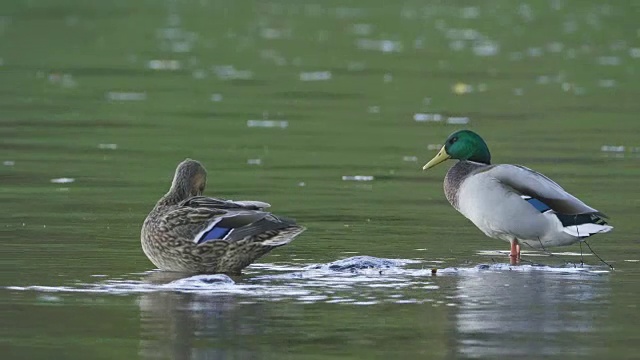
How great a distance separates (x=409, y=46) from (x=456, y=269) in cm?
2193

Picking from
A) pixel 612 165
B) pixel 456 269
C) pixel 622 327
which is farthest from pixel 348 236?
pixel 612 165

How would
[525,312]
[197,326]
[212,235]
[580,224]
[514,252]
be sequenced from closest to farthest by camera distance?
[197,326] < [525,312] < [212,235] < [580,224] < [514,252]

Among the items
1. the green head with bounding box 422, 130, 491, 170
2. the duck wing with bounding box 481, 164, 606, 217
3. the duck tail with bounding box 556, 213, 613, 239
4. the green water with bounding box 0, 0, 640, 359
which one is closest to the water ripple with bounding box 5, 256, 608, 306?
the green water with bounding box 0, 0, 640, 359

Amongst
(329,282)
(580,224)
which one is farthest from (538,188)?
(329,282)

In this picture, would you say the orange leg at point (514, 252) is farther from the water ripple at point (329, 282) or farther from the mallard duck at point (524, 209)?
the water ripple at point (329, 282)

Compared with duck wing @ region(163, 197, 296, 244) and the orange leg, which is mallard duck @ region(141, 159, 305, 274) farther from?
the orange leg

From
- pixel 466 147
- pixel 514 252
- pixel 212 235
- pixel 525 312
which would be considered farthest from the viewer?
pixel 466 147

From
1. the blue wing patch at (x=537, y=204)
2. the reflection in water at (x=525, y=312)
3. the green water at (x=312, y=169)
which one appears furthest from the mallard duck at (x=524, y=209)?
the reflection in water at (x=525, y=312)

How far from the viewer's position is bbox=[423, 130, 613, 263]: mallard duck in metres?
12.1

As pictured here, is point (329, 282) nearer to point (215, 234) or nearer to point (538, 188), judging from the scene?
point (215, 234)

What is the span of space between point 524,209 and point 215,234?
2179mm

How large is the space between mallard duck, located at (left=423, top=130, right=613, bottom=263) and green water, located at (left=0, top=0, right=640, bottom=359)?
264 mm

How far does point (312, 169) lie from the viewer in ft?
56.6

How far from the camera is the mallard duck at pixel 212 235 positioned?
37.4 ft
